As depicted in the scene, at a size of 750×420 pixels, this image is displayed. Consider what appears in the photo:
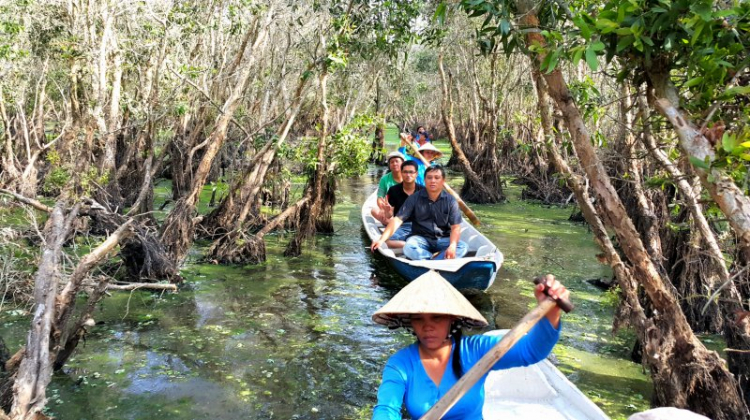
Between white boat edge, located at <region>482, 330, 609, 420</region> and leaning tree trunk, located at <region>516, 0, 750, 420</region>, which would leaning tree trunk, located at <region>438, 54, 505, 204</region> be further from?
leaning tree trunk, located at <region>516, 0, 750, 420</region>

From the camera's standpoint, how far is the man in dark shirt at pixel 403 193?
26.7 feet

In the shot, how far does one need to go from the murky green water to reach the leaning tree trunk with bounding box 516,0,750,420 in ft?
3.02

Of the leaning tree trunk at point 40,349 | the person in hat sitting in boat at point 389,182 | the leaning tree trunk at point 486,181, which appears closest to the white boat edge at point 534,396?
the leaning tree trunk at point 40,349

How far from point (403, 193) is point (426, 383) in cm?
602

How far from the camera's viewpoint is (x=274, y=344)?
611 centimetres

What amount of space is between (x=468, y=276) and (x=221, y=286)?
2983mm

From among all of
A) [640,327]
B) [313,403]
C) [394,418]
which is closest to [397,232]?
[313,403]

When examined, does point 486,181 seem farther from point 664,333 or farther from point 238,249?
point 664,333

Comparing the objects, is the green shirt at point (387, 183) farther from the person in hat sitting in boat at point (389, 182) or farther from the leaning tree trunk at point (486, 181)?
the leaning tree trunk at point (486, 181)

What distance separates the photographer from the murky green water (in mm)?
4848

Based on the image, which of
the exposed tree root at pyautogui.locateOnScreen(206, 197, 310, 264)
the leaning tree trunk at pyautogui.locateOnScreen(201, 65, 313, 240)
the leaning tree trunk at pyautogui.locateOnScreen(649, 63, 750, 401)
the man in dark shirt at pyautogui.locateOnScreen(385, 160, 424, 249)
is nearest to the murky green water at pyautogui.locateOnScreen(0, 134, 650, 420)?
the exposed tree root at pyautogui.locateOnScreen(206, 197, 310, 264)

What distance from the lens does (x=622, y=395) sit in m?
5.02

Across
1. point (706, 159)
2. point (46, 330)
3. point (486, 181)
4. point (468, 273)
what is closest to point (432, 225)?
point (468, 273)

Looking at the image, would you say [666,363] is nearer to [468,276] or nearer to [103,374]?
[468,276]
